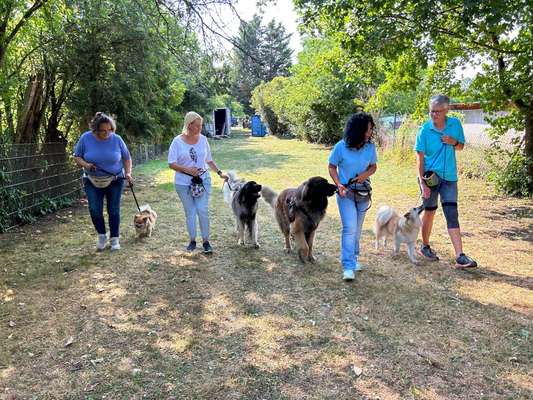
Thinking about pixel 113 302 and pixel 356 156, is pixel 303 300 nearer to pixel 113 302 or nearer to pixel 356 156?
pixel 356 156

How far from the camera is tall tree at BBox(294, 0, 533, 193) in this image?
531 centimetres

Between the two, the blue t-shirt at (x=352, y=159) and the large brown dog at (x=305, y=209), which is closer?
the blue t-shirt at (x=352, y=159)

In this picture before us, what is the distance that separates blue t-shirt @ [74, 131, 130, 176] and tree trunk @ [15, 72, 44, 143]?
404 centimetres

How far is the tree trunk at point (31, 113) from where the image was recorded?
827cm

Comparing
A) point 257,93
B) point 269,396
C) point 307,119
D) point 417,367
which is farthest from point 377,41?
point 257,93

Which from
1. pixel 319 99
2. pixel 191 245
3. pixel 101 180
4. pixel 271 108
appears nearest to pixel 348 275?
pixel 191 245

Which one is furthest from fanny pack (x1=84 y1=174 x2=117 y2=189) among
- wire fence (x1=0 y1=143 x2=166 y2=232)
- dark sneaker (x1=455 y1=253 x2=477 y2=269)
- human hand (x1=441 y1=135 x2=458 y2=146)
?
dark sneaker (x1=455 y1=253 x2=477 y2=269)

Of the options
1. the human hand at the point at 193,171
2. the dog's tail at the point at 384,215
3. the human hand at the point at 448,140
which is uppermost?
the human hand at the point at 448,140

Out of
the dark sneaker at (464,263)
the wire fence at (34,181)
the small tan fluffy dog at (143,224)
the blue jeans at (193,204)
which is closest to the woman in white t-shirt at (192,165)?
the blue jeans at (193,204)

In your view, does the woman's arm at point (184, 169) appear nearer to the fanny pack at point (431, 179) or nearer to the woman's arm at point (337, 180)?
the woman's arm at point (337, 180)

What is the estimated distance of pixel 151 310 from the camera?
383 cm

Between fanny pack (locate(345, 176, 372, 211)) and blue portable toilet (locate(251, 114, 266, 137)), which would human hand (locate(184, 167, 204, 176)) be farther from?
blue portable toilet (locate(251, 114, 266, 137))

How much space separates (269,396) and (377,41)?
5069mm

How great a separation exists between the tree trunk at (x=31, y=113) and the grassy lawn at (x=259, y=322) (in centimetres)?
306
